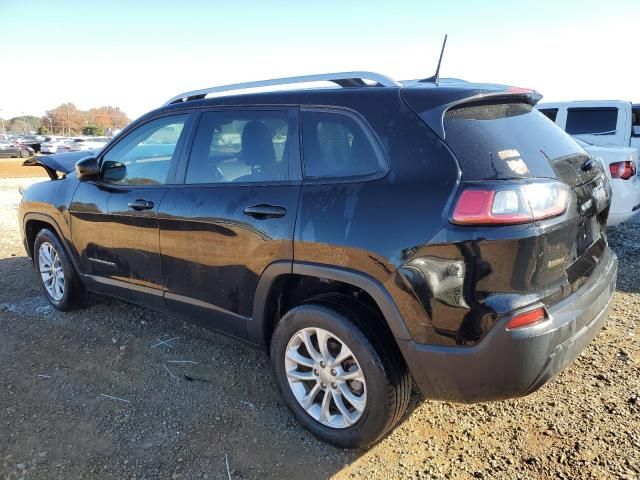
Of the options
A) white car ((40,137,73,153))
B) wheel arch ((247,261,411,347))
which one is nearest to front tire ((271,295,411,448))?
wheel arch ((247,261,411,347))

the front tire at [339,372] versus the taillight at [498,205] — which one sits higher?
the taillight at [498,205]

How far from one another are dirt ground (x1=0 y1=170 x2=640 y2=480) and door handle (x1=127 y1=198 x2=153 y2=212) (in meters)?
1.11

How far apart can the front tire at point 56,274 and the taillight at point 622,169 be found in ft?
18.6

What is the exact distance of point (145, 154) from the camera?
3.59m

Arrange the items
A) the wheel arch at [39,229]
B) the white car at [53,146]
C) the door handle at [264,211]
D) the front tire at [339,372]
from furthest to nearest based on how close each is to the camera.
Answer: the white car at [53,146] → the wheel arch at [39,229] → the door handle at [264,211] → the front tire at [339,372]

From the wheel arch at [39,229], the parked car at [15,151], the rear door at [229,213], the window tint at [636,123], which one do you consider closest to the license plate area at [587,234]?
the rear door at [229,213]

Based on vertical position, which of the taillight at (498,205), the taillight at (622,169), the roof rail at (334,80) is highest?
the roof rail at (334,80)

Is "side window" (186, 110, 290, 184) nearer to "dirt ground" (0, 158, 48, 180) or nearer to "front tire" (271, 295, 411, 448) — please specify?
"front tire" (271, 295, 411, 448)

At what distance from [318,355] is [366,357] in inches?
13.9

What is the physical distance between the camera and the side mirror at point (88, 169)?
366 cm

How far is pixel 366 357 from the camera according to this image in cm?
232

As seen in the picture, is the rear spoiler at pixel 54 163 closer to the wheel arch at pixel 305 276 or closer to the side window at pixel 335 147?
the wheel arch at pixel 305 276

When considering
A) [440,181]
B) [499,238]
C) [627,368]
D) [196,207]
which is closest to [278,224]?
[196,207]

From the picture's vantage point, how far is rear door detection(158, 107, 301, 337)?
8.68 feet
